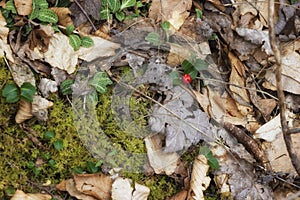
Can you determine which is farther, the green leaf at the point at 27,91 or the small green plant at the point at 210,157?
the small green plant at the point at 210,157

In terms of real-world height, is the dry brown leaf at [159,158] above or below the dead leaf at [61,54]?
below

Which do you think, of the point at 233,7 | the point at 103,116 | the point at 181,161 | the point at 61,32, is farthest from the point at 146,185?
the point at 233,7

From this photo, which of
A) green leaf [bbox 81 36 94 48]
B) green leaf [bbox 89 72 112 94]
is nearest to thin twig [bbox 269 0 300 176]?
green leaf [bbox 89 72 112 94]

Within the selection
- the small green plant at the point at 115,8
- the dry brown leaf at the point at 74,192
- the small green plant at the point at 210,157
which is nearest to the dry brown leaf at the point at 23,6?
the small green plant at the point at 115,8

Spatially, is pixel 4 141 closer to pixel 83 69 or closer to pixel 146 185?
pixel 83 69

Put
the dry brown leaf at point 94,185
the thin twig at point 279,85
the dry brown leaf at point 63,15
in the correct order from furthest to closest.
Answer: the dry brown leaf at point 63,15, the dry brown leaf at point 94,185, the thin twig at point 279,85

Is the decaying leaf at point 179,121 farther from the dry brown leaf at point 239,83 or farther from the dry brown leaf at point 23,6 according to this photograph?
the dry brown leaf at point 23,6

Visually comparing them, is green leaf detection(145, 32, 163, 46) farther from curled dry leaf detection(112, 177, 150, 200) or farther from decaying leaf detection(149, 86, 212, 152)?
curled dry leaf detection(112, 177, 150, 200)
